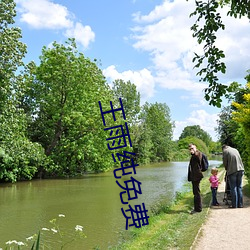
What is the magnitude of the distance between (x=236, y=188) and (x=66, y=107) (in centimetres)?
2017

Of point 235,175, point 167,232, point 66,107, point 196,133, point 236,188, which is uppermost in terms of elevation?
point 196,133

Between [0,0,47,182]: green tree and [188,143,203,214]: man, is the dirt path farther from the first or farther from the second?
[0,0,47,182]: green tree

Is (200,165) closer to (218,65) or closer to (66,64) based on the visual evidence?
(218,65)

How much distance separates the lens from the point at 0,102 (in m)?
20.3

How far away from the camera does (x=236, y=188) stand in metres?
10.1

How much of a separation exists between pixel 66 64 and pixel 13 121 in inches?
345

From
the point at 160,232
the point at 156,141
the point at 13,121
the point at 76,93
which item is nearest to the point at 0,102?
the point at 13,121

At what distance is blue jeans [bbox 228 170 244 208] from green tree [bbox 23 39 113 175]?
18.9 meters

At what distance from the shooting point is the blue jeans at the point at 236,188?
10.1m

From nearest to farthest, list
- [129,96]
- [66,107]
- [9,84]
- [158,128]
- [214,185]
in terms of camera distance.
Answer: [214,185]
[9,84]
[66,107]
[129,96]
[158,128]

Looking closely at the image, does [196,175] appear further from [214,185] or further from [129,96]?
[129,96]

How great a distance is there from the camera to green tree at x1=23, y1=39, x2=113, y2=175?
92.8 ft

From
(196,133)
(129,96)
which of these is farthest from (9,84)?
(196,133)

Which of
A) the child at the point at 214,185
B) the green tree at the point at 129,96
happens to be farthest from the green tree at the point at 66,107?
the green tree at the point at 129,96
